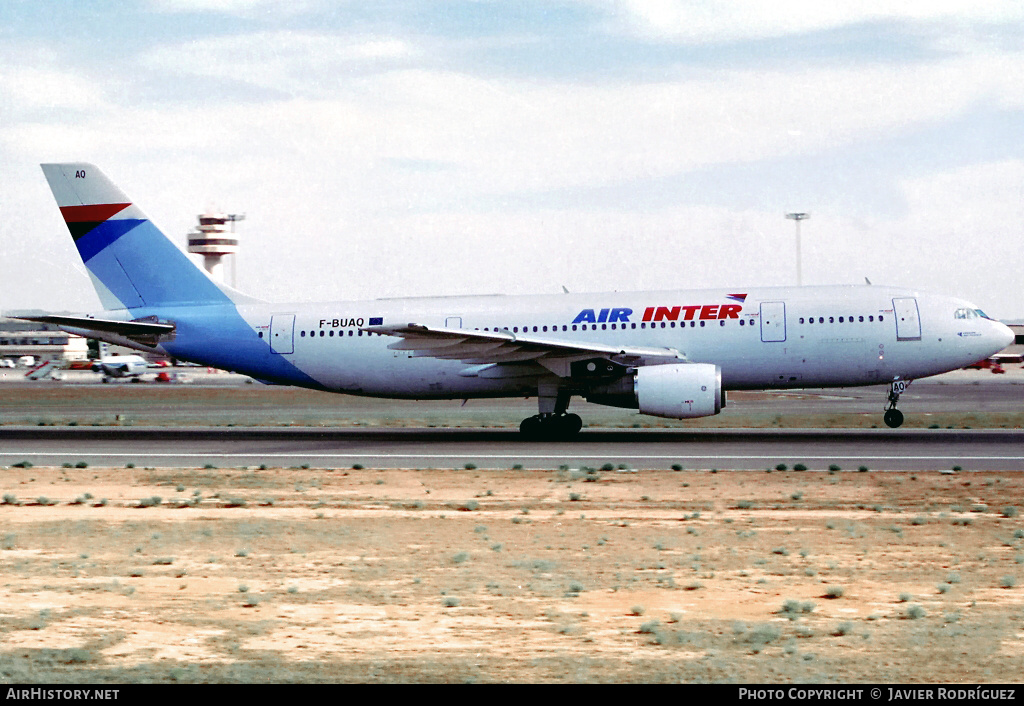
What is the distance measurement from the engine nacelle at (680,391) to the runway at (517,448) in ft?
2.65

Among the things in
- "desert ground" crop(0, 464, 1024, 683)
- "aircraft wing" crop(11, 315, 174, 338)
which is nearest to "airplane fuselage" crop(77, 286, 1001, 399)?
"aircraft wing" crop(11, 315, 174, 338)

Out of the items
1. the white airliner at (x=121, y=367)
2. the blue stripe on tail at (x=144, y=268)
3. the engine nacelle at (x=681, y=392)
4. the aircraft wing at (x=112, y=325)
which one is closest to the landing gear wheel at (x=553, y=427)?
the engine nacelle at (x=681, y=392)

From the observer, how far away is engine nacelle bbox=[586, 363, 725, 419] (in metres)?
26.2

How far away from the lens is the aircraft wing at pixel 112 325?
2941 centimetres

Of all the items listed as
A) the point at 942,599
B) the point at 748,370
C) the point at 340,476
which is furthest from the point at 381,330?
the point at 942,599

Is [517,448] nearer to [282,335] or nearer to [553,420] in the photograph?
[553,420]

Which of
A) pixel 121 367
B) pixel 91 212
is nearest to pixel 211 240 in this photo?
pixel 121 367

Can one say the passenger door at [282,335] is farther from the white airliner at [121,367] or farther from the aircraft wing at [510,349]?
the white airliner at [121,367]

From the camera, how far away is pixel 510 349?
27344mm

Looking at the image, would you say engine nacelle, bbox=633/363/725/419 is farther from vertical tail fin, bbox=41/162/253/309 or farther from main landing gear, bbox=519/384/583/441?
vertical tail fin, bbox=41/162/253/309

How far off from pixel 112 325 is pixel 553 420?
12.3 m
